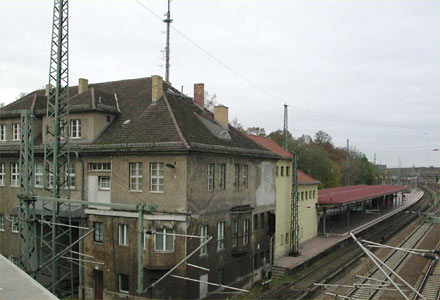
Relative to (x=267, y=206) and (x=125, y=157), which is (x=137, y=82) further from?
(x=267, y=206)

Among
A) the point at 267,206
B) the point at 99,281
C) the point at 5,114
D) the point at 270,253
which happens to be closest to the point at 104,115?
the point at 5,114

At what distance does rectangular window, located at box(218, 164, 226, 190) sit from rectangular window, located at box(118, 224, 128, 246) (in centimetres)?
593

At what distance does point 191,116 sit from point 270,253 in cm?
1273

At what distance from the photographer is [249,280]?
27.9 meters

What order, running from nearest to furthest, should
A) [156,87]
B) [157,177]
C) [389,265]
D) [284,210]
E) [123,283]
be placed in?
[157,177] < [123,283] < [156,87] < [389,265] < [284,210]

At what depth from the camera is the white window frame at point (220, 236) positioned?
24.5 m

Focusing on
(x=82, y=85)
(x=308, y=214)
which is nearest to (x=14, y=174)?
(x=82, y=85)

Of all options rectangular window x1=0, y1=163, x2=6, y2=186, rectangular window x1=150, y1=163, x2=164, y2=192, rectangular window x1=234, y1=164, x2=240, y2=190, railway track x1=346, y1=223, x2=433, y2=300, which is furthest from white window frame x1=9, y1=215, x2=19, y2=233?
railway track x1=346, y1=223, x2=433, y2=300

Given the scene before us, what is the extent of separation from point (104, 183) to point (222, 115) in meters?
9.71

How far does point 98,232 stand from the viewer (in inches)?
944

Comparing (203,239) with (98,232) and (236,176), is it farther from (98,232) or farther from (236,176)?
(98,232)

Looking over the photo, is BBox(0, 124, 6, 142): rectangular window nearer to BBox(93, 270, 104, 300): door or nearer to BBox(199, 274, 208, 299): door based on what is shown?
BBox(93, 270, 104, 300): door

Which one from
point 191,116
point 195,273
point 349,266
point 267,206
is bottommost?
point 349,266

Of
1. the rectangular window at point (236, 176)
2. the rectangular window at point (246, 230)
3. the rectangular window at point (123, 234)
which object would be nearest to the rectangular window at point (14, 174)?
the rectangular window at point (123, 234)
